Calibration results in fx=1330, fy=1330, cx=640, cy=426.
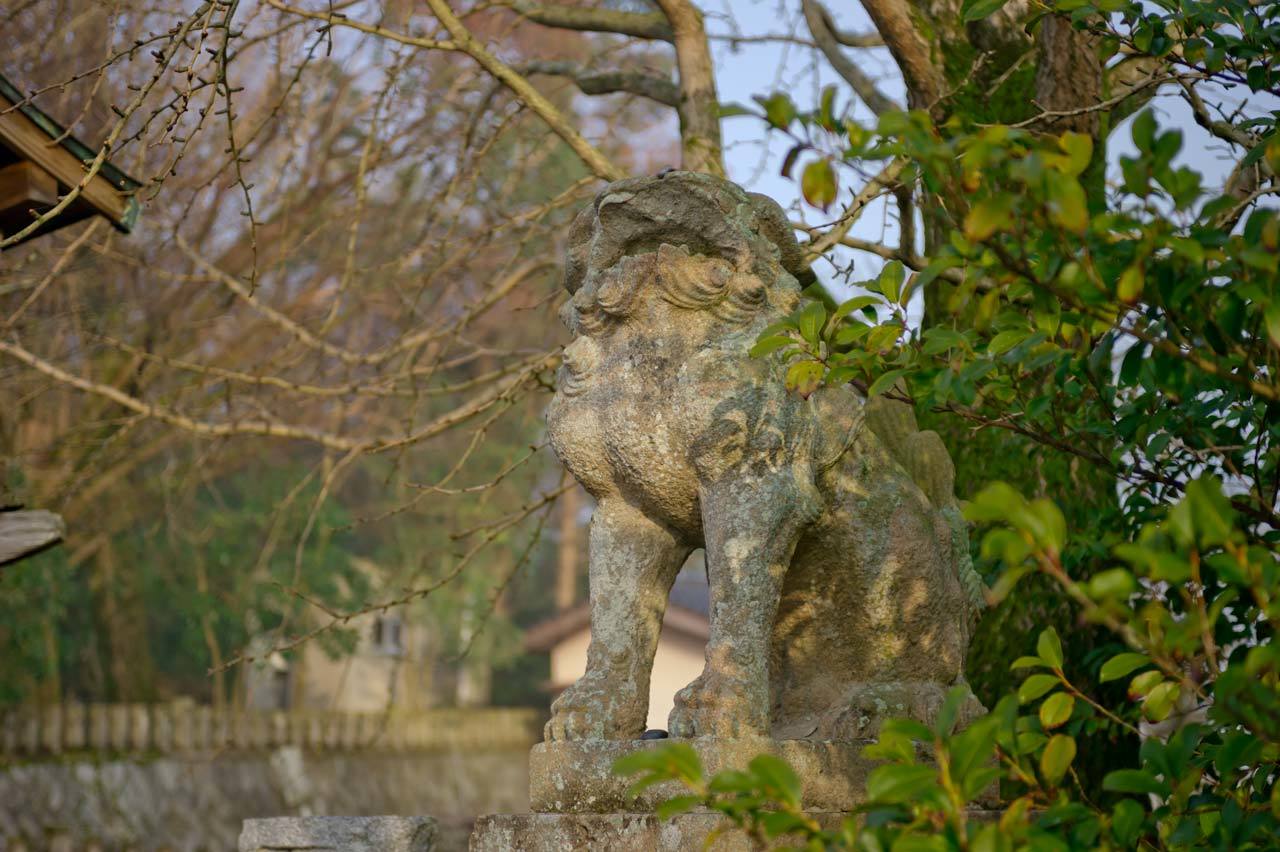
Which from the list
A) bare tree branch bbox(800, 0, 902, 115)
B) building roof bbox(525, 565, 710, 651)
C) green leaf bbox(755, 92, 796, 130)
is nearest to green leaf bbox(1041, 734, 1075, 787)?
green leaf bbox(755, 92, 796, 130)

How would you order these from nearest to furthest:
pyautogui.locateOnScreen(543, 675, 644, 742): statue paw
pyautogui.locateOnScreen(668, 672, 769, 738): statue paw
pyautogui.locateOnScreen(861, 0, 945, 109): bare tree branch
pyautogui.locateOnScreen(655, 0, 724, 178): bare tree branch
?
pyautogui.locateOnScreen(668, 672, 769, 738): statue paw
pyautogui.locateOnScreen(543, 675, 644, 742): statue paw
pyautogui.locateOnScreen(861, 0, 945, 109): bare tree branch
pyautogui.locateOnScreen(655, 0, 724, 178): bare tree branch

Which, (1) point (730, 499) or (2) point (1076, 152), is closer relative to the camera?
(2) point (1076, 152)

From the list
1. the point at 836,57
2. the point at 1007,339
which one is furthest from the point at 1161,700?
the point at 836,57

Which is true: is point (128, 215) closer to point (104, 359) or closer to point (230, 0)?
point (230, 0)

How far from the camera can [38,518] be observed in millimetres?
5039

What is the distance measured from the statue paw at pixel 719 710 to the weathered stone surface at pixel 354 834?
1263mm

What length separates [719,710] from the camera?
2.79 meters

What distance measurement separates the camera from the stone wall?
35.6 ft

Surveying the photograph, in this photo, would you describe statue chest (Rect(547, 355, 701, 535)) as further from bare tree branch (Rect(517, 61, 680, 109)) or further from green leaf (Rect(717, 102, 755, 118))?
bare tree branch (Rect(517, 61, 680, 109))

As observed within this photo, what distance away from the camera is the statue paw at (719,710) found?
110 inches

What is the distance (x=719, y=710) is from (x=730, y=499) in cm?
48

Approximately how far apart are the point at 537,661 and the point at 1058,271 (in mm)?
21167

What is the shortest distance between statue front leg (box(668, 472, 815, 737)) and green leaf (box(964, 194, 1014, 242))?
3.83 ft

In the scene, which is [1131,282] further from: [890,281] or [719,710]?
[719,710]
